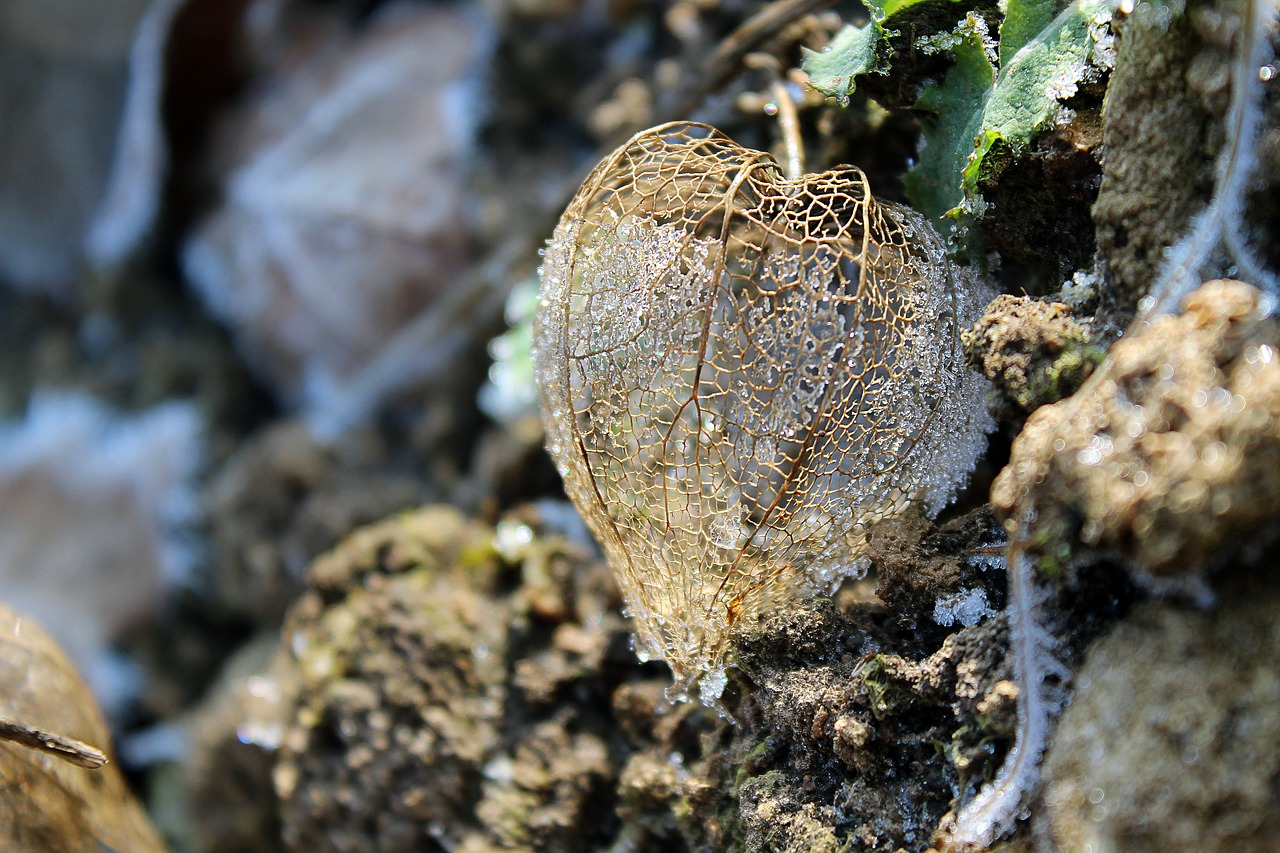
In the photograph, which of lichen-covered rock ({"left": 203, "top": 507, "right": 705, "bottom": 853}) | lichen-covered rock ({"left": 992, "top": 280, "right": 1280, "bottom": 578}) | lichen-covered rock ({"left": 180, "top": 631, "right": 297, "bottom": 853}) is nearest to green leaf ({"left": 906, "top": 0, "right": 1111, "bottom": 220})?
lichen-covered rock ({"left": 992, "top": 280, "right": 1280, "bottom": 578})

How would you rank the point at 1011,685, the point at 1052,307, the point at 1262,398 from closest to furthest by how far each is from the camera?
the point at 1262,398 → the point at 1011,685 → the point at 1052,307

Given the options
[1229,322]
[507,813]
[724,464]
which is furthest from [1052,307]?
[507,813]

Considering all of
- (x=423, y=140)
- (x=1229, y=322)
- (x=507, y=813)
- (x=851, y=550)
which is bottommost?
(x=507, y=813)

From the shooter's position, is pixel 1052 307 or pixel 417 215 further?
pixel 417 215

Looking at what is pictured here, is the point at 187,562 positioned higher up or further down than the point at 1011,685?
higher up

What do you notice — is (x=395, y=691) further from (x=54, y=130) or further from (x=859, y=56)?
(x=54, y=130)

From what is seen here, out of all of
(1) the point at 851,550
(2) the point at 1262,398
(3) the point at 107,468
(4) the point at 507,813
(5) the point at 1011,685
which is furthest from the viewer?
(3) the point at 107,468

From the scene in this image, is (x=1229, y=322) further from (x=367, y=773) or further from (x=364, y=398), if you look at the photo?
(x=364, y=398)
